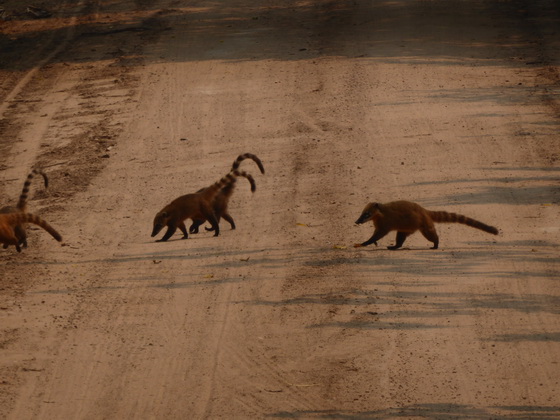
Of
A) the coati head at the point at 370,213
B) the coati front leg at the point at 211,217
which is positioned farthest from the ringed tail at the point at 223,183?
the coati head at the point at 370,213

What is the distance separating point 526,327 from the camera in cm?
1005

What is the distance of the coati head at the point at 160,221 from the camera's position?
43.5 feet

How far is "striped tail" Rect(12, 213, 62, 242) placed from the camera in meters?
12.9

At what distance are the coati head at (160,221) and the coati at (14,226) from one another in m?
1.09

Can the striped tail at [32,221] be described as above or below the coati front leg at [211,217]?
above

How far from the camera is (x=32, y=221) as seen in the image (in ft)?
42.8

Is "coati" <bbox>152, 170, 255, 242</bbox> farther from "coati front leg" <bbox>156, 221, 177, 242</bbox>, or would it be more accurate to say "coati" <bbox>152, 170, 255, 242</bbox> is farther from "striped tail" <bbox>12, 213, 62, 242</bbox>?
"striped tail" <bbox>12, 213, 62, 242</bbox>

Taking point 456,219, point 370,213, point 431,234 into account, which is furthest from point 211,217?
point 456,219

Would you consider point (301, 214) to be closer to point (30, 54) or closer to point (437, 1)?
point (30, 54)

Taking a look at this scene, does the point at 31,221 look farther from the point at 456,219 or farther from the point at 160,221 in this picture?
the point at 456,219

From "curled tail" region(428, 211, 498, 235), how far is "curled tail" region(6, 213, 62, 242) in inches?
166

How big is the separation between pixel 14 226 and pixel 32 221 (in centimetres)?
22

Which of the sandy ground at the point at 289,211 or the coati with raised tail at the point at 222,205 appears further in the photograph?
the coati with raised tail at the point at 222,205

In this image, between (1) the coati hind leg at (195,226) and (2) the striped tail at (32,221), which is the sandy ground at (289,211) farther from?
(2) the striped tail at (32,221)
